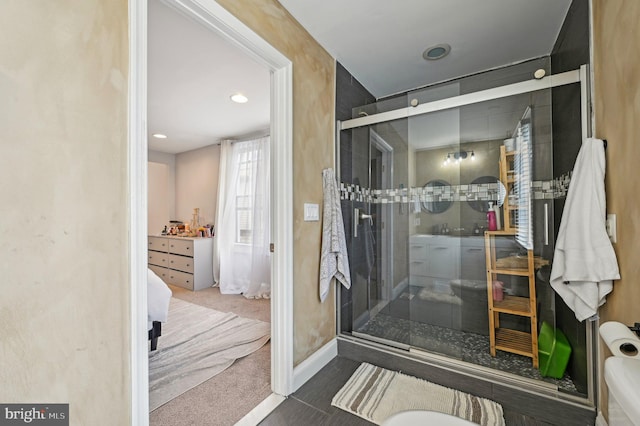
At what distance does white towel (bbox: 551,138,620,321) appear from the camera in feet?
3.98

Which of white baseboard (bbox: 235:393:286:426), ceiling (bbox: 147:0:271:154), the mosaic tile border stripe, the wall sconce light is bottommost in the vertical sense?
white baseboard (bbox: 235:393:286:426)

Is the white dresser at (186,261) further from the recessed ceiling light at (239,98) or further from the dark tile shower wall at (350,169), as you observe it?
the dark tile shower wall at (350,169)

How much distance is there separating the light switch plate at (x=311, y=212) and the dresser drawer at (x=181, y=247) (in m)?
3.03

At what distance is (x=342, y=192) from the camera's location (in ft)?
7.43

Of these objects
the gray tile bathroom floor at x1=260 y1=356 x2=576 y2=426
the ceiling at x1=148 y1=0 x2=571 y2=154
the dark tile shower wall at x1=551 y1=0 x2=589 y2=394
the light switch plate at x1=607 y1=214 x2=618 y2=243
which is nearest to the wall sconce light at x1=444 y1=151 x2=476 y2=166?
the dark tile shower wall at x1=551 y1=0 x2=589 y2=394

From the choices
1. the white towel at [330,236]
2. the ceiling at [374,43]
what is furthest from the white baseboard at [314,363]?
the ceiling at [374,43]

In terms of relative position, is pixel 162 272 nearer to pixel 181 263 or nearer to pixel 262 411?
pixel 181 263

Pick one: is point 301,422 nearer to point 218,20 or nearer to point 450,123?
point 218,20

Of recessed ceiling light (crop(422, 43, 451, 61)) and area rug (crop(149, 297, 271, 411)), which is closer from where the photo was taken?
area rug (crop(149, 297, 271, 411))

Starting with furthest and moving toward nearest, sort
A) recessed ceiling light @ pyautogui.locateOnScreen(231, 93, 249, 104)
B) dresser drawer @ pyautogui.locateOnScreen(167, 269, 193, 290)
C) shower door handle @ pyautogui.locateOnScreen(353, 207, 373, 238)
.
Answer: dresser drawer @ pyautogui.locateOnScreen(167, 269, 193, 290) < recessed ceiling light @ pyautogui.locateOnScreen(231, 93, 249, 104) < shower door handle @ pyautogui.locateOnScreen(353, 207, 373, 238)

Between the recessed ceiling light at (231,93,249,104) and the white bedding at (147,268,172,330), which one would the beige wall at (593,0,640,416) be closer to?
the recessed ceiling light at (231,93,249,104)

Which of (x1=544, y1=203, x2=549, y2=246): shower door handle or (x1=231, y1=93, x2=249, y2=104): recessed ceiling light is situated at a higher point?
(x1=231, y1=93, x2=249, y2=104): recessed ceiling light

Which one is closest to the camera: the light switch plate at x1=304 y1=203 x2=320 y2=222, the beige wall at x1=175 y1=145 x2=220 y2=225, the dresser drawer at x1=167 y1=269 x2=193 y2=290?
the light switch plate at x1=304 y1=203 x2=320 y2=222

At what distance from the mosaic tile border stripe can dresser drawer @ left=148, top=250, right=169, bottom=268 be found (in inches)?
147
